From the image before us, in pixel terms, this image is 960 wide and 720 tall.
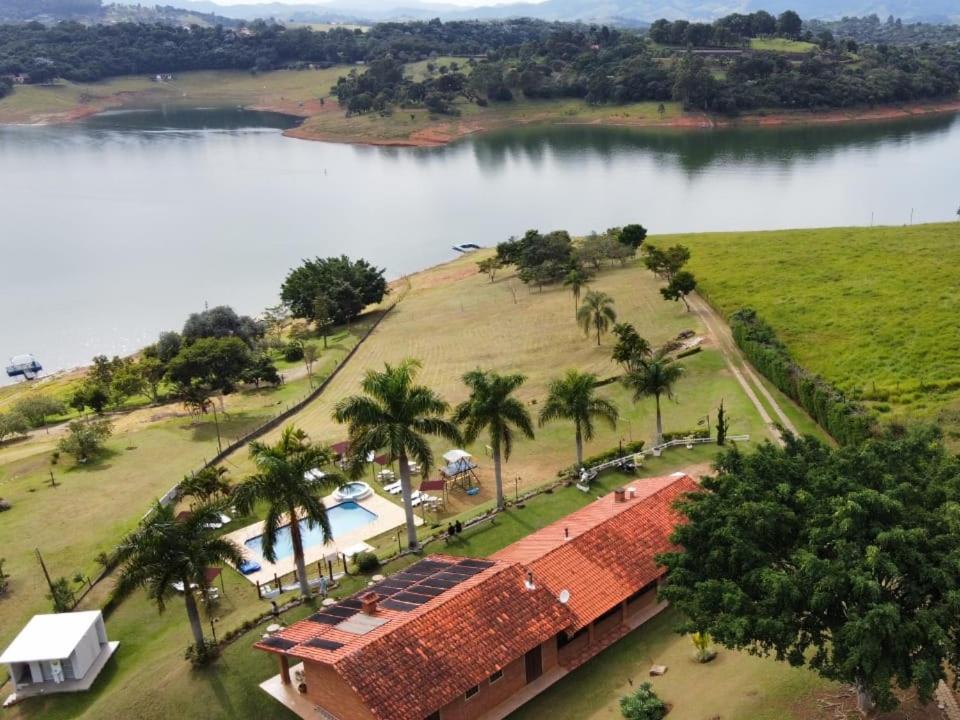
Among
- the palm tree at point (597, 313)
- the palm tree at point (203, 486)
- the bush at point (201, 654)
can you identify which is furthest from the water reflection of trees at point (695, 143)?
the bush at point (201, 654)

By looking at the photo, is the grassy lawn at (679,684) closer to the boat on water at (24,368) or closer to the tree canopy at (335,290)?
the tree canopy at (335,290)

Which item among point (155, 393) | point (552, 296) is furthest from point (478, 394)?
point (552, 296)

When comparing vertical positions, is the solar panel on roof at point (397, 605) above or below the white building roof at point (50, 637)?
above

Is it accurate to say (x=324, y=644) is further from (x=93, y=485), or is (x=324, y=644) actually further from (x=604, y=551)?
(x=93, y=485)

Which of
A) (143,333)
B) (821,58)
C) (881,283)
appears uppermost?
(821,58)

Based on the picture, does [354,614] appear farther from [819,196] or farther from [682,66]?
[682,66]
